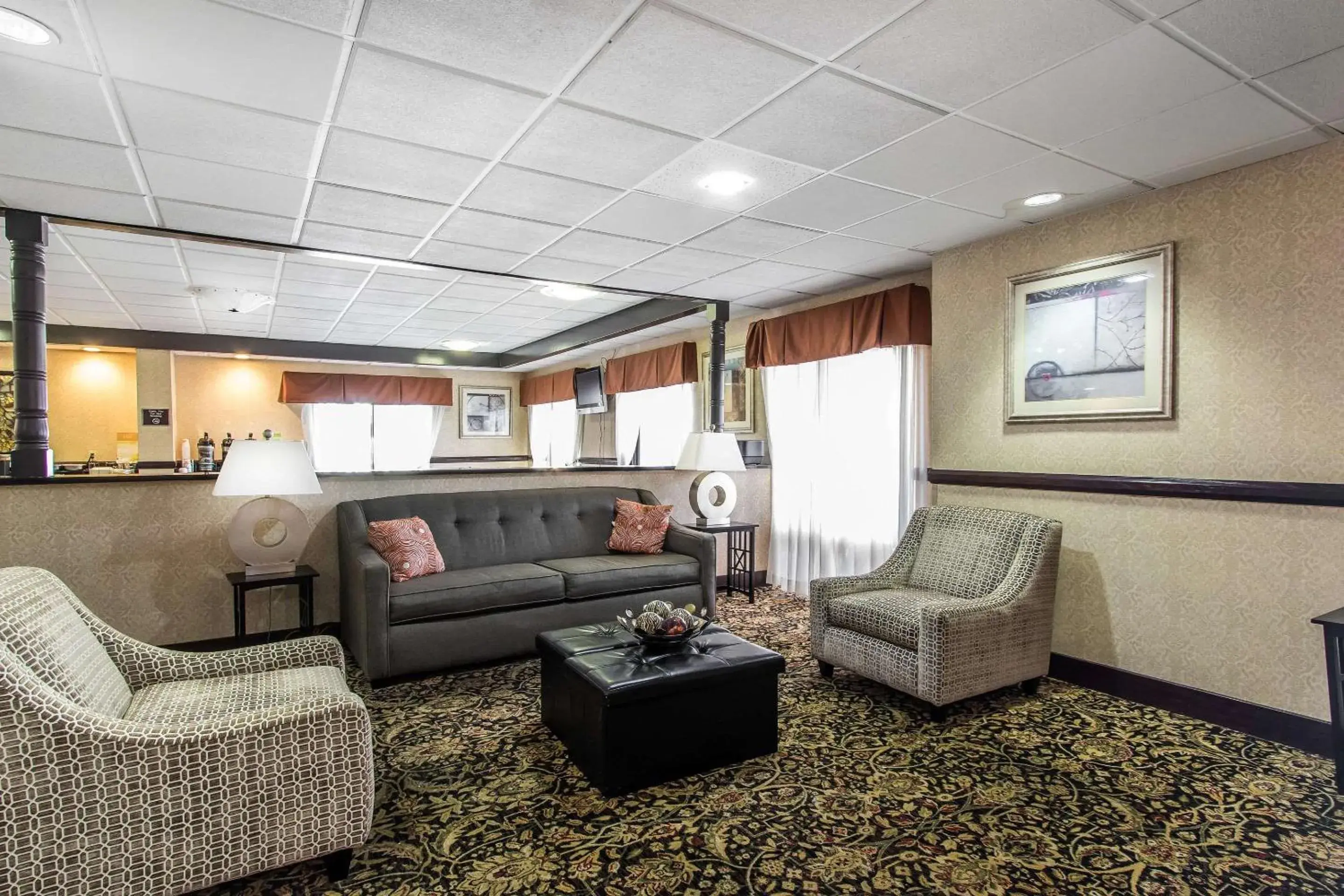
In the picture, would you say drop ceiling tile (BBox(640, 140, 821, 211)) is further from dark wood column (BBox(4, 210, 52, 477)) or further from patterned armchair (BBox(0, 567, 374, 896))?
dark wood column (BBox(4, 210, 52, 477))

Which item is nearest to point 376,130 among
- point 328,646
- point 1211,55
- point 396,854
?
point 328,646

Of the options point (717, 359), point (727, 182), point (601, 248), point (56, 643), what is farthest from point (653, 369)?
point (56, 643)

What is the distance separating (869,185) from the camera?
10.7 feet

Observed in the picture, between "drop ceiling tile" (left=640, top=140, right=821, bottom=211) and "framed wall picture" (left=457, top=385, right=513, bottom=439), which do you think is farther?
"framed wall picture" (left=457, top=385, right=513, bottom=439)

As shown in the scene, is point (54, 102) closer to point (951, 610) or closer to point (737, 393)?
point (951, 610)

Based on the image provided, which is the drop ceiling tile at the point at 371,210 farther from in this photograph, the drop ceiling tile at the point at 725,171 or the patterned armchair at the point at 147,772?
the patterned armchair at the point at 147,772

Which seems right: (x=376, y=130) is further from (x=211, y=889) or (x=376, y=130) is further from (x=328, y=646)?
(x=211, y=889)

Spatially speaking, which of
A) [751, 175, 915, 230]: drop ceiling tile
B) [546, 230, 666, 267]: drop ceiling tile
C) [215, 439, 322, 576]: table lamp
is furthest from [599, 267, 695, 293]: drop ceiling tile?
[215, 439, 322, 576]: table lamp

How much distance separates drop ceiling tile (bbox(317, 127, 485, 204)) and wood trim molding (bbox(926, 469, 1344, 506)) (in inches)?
129

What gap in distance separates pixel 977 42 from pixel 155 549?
4534mm

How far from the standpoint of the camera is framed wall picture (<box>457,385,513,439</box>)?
1050cm

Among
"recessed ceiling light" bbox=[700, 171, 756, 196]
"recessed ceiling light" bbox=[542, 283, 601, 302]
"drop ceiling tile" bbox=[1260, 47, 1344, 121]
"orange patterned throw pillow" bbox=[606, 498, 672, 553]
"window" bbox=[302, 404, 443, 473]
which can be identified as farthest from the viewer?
"window" bbox=[302, 404, 443, 473]

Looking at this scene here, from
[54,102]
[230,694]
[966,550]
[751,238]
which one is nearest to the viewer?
[230,694]

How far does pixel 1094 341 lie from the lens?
3.59 meters
